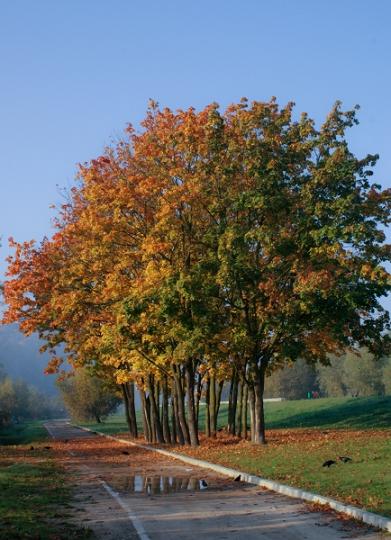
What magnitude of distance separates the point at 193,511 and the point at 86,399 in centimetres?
7334

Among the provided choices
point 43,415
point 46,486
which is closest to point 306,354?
point 46,486

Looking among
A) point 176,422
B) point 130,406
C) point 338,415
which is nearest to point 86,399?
point 130,406

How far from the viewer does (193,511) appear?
43.4ft

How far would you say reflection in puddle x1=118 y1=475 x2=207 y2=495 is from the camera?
1678 centimetres

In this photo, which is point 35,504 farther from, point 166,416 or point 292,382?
point 292,382

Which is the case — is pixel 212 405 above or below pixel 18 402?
below

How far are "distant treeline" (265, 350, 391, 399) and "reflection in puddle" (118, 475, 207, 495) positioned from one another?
311ft

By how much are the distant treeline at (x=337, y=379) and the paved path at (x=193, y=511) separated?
3781 inches

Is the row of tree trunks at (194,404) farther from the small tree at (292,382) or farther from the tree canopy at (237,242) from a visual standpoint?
the small tree at (292,382)

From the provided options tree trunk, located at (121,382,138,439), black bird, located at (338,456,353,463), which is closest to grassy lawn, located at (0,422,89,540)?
black bird, located at (338,456,353,463)

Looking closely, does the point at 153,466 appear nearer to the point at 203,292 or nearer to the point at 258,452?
the point at 258,452

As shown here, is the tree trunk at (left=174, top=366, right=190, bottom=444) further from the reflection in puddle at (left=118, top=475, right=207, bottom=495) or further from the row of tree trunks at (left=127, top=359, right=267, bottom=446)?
the reflection in puddle at (left=118, top=475, right=207, bottom=495)

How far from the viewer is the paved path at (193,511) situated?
35.7 feet

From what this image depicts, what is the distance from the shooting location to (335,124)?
27.7 metres
